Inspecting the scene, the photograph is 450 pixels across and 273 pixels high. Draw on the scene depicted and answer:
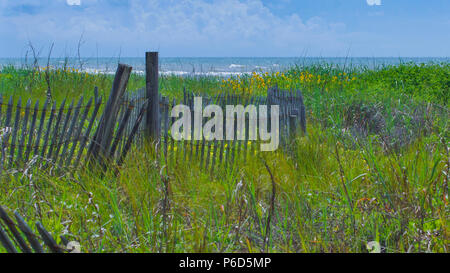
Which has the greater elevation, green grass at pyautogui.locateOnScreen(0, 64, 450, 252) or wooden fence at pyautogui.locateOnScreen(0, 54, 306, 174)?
wooden fence at pyautogui.locateOnScreen(0, 54, 306, 174)

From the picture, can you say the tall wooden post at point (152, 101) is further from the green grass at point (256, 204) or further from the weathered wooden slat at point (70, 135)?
the weathered wooden slat at point (70, 135)

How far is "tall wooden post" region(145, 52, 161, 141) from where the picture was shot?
4594 mm

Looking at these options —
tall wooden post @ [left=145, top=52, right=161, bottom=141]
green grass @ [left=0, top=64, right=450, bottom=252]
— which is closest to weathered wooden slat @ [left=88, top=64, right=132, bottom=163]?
green grass @ [left=0, top=64, right=450, bottom=252]

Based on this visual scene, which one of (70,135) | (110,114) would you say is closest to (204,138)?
(110,114)

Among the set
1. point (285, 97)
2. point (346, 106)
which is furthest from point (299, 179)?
point (346, 106)

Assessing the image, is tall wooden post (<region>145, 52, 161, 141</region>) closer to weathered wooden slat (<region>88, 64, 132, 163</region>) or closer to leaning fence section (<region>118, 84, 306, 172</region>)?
leaning fence section (<region>118, 84, 306, 172</region>)

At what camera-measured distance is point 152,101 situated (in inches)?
181

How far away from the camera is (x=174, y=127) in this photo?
15.5ft

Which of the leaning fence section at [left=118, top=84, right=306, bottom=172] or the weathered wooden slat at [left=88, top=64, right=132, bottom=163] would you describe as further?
the leaning fence section at [left=118, top=84, right=306, bottom=172]

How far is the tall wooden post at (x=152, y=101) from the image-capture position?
459cm

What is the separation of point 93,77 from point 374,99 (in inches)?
256

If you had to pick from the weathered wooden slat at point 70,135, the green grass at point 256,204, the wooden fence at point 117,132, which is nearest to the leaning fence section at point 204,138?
the wooden fence at point 117,132

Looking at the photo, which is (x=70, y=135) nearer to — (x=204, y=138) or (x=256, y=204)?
(x=204, y=138)
